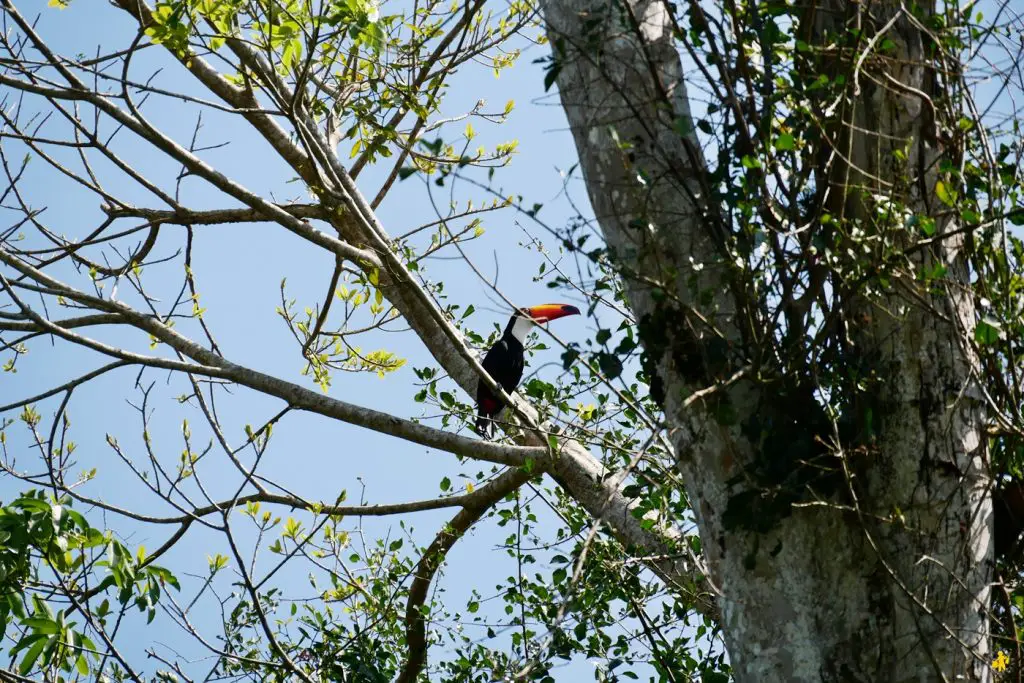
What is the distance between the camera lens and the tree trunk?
93.8 inches

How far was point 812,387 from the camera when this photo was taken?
2.49 metres

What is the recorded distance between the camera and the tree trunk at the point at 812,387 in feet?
7.82

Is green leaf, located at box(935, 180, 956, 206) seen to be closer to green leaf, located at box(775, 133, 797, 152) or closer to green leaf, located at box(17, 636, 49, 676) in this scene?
green leaf, located at box(775, 133, 797, 152)

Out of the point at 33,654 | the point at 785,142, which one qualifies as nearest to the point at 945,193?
the point at 785,142

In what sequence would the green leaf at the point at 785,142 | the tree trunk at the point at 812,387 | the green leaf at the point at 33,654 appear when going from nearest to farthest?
1. the green leaf at the point at 785,142
2. the tree trunk at the point at 812,387
3. the green leaf at the point at 33,654

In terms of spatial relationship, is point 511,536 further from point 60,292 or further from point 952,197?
point 952,197

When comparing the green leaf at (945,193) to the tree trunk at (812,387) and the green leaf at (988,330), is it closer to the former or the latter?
the tree trunk at (812,387)

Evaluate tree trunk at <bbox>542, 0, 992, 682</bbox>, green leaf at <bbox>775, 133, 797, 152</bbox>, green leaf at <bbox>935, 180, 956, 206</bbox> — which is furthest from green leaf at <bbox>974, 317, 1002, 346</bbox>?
green leaf at <bbox>775, 133, 797, 152</bbox>

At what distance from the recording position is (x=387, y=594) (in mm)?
4488

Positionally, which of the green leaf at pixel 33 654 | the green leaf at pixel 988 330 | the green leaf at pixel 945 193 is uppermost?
the green leaf at pixel 945 193

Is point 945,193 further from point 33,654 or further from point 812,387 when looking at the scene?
point 33,654

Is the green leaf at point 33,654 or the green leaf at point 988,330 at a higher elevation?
the green leaf at point 988,330

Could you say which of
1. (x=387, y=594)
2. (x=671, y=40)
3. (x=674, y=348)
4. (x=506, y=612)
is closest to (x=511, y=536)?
(x=506, y=612)

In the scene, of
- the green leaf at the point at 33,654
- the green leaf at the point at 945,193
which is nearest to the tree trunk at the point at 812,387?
the green leaf at the point at 945,193
